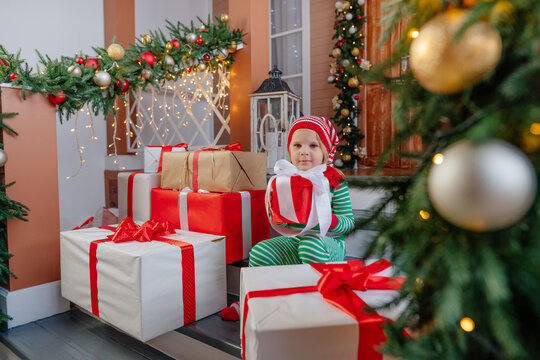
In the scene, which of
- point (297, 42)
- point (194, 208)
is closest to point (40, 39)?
point (194, 208)

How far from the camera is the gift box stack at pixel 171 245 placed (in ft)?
3.98

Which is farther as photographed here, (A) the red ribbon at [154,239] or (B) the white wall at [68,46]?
(B) the white wall at [68,46]

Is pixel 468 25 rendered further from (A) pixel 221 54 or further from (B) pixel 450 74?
(A) pixel 221 54

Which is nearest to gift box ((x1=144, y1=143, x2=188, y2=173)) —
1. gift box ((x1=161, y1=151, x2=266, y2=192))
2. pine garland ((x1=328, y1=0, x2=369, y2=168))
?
gift box ((x1=161, y1=151, x2=266, y2=192))

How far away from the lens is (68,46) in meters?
3.00

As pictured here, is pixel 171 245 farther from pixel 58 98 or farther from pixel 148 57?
pixel 148 57

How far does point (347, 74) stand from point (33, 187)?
10.5 feet

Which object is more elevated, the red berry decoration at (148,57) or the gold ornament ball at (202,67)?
the gold ornament ball at (202,67)

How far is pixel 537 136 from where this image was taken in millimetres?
373

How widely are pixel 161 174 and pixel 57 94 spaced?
2.00 feet

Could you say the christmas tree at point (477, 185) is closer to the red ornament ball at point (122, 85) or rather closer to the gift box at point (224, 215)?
the gift box at point (224, 215)

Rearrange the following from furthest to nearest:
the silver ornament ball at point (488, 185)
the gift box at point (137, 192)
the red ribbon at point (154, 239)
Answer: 1. the gift box at point (137, 192)
2. the red ribbon at point (154, 239)
3. the silver ornament ball at point (488, 185)

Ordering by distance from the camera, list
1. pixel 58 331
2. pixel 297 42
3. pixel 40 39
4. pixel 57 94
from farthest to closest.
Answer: pixel 297 42
pixel 40 39
pixel 57 94
pixel 58 331

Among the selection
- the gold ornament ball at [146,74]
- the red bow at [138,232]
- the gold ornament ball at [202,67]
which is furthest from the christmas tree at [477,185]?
the gold ornament ball at [202,67]
